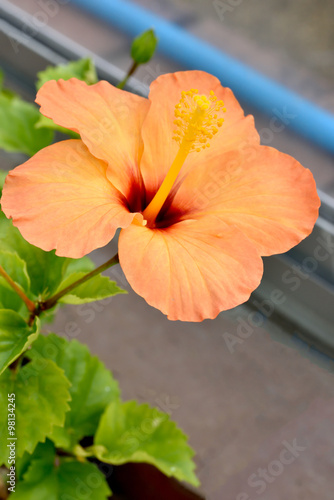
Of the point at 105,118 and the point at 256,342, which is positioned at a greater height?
the point at 105,118

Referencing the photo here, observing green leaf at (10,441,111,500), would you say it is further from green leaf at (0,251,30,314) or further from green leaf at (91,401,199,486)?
green leaf at (0,251,30,314)

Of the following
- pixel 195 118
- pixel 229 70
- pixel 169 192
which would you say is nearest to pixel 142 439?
pixel 169 192

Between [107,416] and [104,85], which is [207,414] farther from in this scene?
[104,85]

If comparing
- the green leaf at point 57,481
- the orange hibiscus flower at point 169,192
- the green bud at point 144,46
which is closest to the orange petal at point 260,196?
the orange hibiscus flower at point 169,192

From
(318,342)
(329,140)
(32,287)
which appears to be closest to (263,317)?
(318,342)

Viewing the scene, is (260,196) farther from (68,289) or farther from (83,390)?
(83,390)

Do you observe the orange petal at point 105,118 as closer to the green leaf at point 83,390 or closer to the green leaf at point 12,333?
the green leaf at point 12,333
